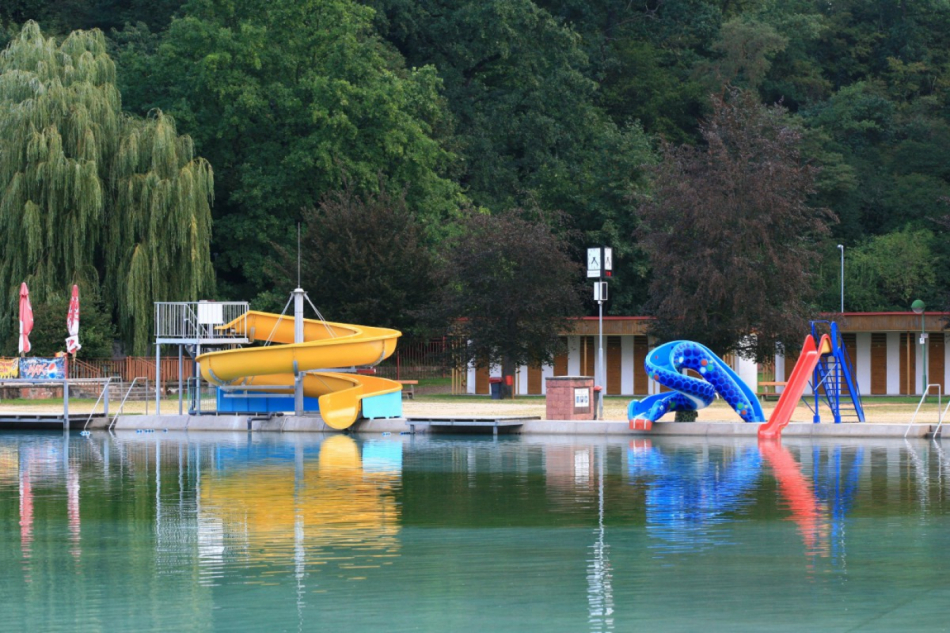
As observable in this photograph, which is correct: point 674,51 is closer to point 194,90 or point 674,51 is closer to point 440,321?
point 194,90

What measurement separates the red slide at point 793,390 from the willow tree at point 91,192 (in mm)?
28179

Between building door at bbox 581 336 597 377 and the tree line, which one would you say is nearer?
the tree line

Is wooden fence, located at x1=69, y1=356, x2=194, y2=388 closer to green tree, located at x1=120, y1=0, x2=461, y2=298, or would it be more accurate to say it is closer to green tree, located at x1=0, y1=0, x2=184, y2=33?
green tree, located at x1=120, y1=0, x2=461, y2=298

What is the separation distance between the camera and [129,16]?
78000 millimetres

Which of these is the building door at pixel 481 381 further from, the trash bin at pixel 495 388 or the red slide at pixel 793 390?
the red slide at pixel 793 390

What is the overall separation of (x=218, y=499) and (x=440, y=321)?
30.4 m

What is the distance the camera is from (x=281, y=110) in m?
64.6

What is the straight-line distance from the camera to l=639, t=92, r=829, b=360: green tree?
44594 mm

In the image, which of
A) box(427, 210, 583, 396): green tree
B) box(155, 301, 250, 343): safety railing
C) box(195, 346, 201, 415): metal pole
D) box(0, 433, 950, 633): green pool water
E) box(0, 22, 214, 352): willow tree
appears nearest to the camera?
box(0, 433, 950, 633): green pool water

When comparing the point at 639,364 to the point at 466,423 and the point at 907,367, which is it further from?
the point at 466,423

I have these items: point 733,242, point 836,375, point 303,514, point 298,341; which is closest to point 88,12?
point 733,242

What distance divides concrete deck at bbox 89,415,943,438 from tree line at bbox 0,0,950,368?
11.5m

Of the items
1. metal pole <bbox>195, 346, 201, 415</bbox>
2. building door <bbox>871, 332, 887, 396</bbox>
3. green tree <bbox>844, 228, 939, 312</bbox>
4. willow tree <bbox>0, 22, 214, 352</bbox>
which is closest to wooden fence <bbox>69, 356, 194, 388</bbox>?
willow tree <bbox>0, 22, 214, 352</bbox>

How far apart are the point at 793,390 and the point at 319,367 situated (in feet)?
39.1
